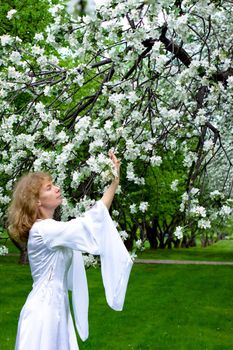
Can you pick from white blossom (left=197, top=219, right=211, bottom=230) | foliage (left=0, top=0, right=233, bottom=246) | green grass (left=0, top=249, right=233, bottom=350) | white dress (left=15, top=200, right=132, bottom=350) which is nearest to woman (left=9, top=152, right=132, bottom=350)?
white dress (left=15, top=200, right=132, bottom=350)

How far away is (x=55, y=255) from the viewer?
414 centimetres

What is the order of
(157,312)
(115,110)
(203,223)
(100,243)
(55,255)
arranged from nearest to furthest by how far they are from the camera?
(100,243)
(55,255)
(203,223)
(115,110)
(157,312)

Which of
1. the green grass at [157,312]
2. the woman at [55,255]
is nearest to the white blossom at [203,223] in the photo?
the woman at [55,255]

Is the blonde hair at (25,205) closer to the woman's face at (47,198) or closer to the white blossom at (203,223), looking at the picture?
the woman's face at (47,198)

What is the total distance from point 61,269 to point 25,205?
1.55 feet

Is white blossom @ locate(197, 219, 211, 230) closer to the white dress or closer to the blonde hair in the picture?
the white dress

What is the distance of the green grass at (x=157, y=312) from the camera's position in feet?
29.7

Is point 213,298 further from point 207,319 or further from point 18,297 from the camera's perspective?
point 18,297

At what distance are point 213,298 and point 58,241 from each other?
9869 millimetres

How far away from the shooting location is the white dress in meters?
3.96

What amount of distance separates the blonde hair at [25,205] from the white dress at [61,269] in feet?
0.28

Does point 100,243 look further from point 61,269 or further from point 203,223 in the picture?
point 203,223

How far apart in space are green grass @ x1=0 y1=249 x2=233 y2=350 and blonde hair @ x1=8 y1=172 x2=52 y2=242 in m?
4.69

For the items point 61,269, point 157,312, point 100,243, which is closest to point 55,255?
point 61,269
